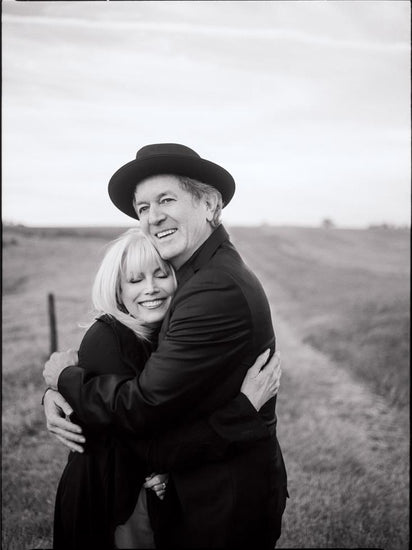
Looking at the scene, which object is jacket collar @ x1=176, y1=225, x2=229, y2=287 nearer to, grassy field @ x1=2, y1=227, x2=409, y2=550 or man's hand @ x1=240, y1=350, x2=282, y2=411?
man's hand @ x1=240, y1=350, x2=282, y2=411

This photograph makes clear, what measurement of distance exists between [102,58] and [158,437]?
10.3 feet

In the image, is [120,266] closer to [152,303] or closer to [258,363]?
[152,303]

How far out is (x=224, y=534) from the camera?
7.56ft

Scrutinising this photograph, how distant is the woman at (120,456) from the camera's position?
2246 millimetres

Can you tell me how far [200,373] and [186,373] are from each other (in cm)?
7

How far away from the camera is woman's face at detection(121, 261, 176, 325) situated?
2703 mm

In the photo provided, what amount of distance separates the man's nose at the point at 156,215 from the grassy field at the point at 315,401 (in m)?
0.73

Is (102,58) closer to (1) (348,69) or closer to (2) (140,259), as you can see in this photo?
(2) (140,259)

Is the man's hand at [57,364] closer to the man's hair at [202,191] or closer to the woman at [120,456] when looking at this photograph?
the woman at [120,456]

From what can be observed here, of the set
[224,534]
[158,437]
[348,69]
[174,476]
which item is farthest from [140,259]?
[348,69]

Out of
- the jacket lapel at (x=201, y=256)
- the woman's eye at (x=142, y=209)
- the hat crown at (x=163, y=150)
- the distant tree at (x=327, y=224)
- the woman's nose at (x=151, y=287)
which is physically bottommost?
the distant tree at (x=327, y=224)

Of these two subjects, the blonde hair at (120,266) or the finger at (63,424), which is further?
the blonde hair at (120,266)

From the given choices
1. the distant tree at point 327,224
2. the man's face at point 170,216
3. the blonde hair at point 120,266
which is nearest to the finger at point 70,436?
the blonde hair at point 120,266

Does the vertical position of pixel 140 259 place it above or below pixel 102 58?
below
